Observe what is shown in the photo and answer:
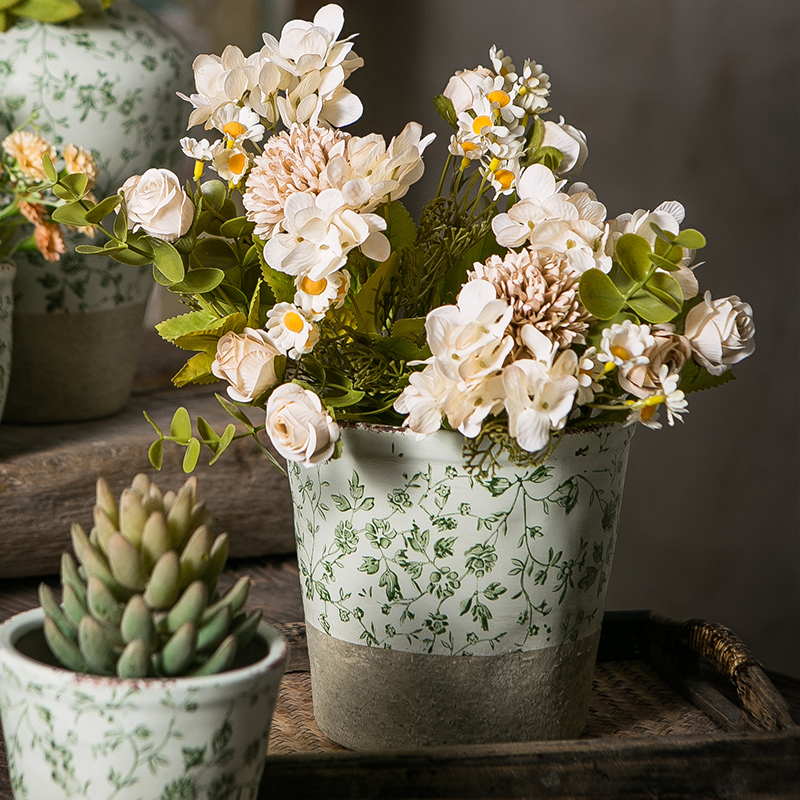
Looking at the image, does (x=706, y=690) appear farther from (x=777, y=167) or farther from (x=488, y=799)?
(x=777, y=167)

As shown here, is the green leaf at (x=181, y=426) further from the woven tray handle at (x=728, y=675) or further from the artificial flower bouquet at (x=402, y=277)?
the woven tray handle at (x=728, y=675)

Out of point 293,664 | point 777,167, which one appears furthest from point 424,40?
point 293,664

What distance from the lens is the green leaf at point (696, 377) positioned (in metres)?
0.43

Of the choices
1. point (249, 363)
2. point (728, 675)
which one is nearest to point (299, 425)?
point (249, 363)

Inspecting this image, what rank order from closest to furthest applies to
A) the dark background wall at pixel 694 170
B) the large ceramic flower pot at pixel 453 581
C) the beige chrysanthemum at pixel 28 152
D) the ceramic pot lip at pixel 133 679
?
1. the ceramic pot lip at pixel 133 679
2. the large ceramic flower pot at pixel 453 581
3. the beige chrysanthemum at pixel 28 152
4. the dark background wall at pixel 694 170

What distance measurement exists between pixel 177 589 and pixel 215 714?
0.14 ft

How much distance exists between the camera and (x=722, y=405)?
63.2 inches

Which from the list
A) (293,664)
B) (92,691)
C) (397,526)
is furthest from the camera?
(293,664)

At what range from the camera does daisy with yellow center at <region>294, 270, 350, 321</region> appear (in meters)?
0.38

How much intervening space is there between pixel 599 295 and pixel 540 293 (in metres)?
0.03

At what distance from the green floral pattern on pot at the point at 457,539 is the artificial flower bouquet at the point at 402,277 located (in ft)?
0.05

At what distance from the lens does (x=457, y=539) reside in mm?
420

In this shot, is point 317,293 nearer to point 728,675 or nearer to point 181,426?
point 181,426

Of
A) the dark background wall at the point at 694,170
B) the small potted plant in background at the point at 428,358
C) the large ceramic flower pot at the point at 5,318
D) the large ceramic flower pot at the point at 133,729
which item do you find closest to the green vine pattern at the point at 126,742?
the large ceramic flower pot at the point at 133,729
